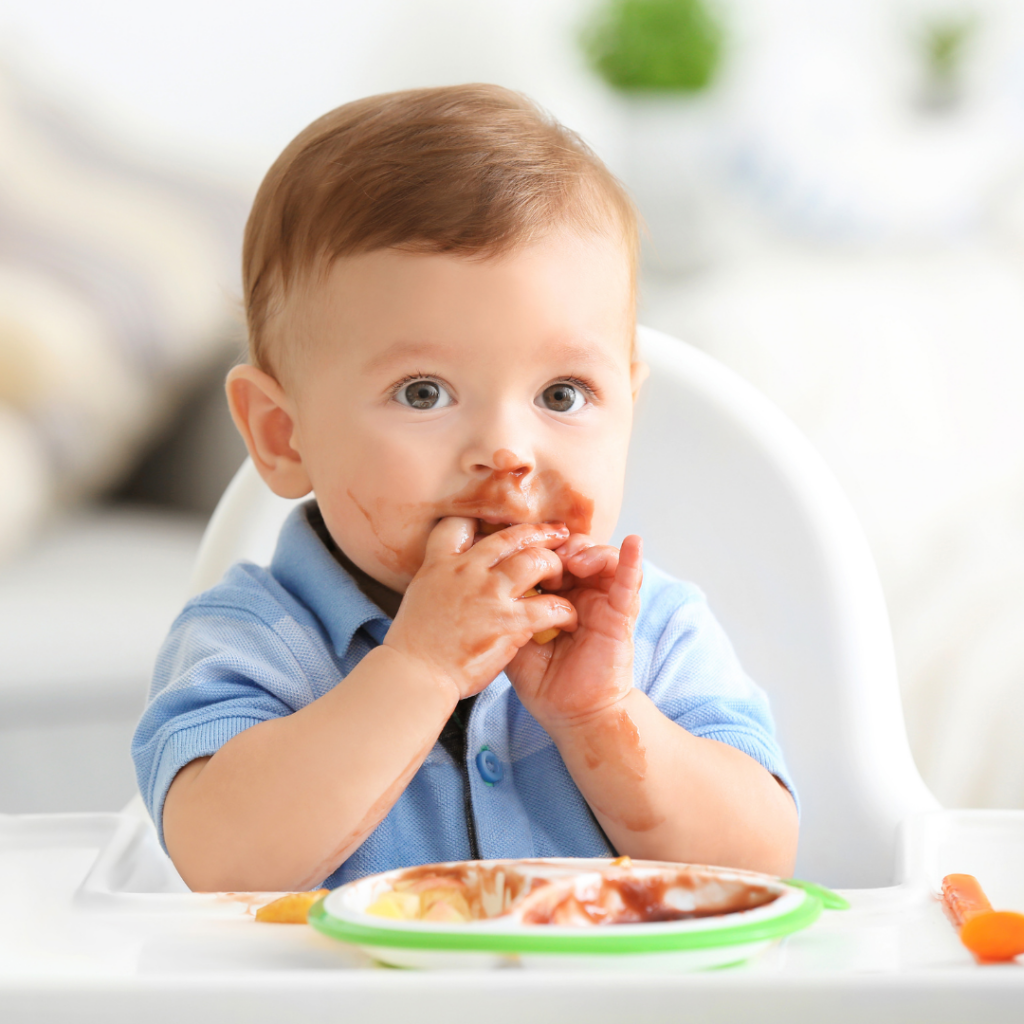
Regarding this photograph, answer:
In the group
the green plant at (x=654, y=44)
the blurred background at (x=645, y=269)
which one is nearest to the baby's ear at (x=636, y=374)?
the blurred background at (x=645, y=269)

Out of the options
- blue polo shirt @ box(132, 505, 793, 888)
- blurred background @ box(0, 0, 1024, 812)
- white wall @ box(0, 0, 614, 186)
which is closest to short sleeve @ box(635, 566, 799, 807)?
blue polo shirt @ box(132, 505, 793, 888)

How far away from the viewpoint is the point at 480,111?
0.69 m

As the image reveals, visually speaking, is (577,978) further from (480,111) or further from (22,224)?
(22,224)

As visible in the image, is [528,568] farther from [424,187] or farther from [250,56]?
[250,56]

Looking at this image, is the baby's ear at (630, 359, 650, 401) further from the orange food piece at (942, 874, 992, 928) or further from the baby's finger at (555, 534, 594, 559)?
the orange food piece at (942, 874, 992, 928)

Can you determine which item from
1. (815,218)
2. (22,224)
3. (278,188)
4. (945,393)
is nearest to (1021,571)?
(945,393)

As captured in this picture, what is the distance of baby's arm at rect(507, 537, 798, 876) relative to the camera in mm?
605

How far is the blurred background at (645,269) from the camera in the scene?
4.95ft

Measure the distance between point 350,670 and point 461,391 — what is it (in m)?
0.20

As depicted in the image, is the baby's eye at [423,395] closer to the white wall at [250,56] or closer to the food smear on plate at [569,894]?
the food smear on plate at [569,894]

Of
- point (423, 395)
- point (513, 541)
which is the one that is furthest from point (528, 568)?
point (423, 395)

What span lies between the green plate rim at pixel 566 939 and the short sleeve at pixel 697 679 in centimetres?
33

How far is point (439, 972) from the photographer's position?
0.32m

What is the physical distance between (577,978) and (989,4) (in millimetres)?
2809
